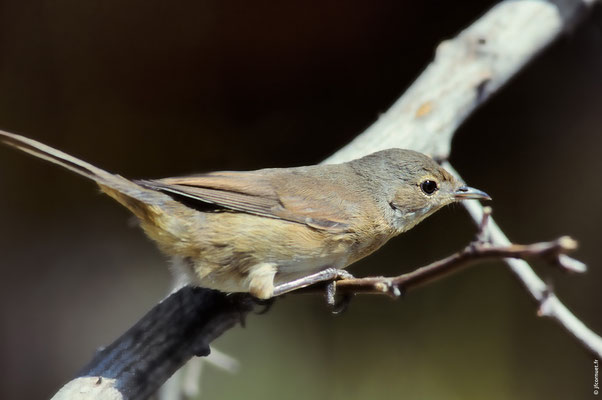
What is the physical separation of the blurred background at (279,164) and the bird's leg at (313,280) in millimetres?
2323

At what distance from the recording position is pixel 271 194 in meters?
3.58

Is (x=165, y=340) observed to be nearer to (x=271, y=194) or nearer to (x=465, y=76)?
(x=271, y=194)

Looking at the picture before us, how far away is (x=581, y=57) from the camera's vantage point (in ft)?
18.5

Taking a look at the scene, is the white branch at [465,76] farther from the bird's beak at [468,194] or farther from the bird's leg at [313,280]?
the bird's leg at [313,280]

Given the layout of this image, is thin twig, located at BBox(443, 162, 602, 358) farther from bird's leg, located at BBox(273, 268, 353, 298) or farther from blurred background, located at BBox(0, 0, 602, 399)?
blurred background, located at BBox(0, 0, 602, 399)

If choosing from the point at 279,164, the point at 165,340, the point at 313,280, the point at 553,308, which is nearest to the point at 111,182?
the point at 165,340

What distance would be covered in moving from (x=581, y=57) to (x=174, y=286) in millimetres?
3914

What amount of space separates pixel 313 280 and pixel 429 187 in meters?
0.90

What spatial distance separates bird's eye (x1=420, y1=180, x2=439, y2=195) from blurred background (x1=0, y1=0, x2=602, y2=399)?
195cm

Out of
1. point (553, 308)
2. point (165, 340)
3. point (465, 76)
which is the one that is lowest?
point (553, 308)

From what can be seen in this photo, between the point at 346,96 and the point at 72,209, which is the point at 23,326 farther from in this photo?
the point at 346,96

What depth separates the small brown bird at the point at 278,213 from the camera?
10.9 feet

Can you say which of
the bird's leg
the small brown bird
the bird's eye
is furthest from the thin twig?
the bird's leg

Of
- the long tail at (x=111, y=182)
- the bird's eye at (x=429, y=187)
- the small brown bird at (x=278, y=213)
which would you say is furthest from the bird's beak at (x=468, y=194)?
the long tail at (x=111, y=182)
